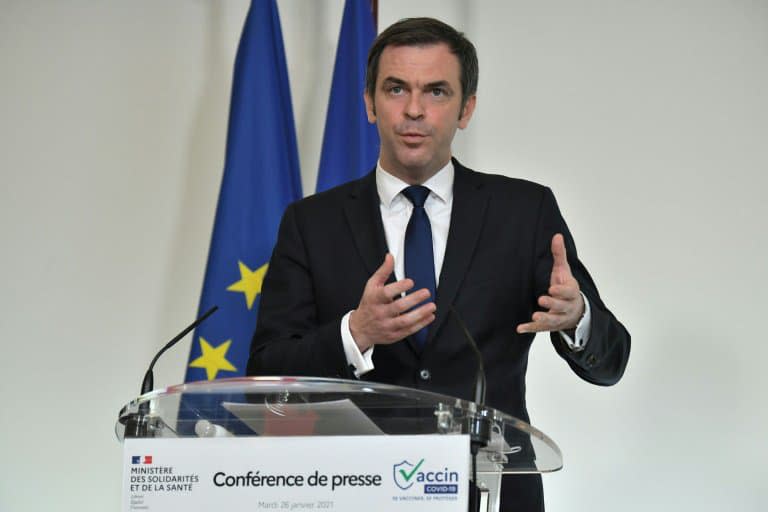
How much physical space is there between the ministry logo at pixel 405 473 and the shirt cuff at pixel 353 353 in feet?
1.88

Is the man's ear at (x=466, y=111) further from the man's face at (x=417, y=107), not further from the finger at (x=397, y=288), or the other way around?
the finger at (x=397, y=288)

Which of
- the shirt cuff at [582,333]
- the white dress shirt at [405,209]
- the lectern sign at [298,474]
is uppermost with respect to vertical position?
the white dress shirt at [405,209]

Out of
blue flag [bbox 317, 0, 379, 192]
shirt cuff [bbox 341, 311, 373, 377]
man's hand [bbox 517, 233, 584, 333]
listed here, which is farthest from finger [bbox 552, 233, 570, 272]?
blue flag [bbox 317, 0, 379, 192]

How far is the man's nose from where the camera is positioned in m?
2.64

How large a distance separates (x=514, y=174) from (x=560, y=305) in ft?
7.11

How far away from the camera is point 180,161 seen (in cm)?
435

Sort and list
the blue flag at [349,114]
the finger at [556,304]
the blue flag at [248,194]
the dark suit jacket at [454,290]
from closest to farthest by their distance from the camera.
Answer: the finger at [556,304] < the dark suit jacket at [454,290] < the blue flag at [248,194] < the blue flag at [349,114]

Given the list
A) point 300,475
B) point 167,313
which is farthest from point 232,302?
point 300,475

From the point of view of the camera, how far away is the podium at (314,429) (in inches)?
61.0

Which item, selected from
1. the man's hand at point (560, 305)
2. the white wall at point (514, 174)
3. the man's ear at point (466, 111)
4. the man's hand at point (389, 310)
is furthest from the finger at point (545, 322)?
the white wall at point (514, 174)

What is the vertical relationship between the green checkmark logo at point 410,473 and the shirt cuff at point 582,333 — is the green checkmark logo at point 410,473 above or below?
below

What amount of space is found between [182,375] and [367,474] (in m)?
2.80

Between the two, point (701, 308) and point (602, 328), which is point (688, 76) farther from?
point (602, 328)

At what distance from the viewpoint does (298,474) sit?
5.18 ft
